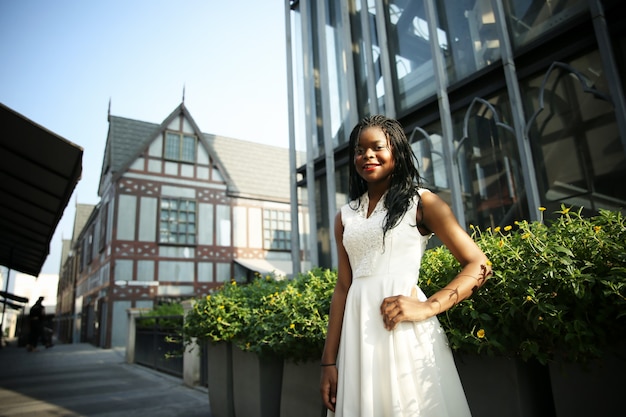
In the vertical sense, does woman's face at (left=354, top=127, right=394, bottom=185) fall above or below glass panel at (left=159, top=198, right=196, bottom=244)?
below

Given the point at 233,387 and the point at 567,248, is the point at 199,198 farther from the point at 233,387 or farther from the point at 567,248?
the point at 567,248

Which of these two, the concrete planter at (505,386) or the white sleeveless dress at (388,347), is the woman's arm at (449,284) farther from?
the concrete planter at (505,386)

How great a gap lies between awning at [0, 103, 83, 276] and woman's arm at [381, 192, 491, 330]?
5013 mm

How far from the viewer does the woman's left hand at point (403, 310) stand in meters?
1.35

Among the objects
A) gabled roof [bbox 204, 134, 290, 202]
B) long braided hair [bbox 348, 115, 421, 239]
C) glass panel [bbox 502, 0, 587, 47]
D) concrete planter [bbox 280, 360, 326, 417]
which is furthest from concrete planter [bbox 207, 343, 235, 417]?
gabled roof [bbox 204, 134, 290, 202]

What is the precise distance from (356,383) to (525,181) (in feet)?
14.0

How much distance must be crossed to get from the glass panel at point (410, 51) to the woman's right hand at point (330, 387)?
5.70 m

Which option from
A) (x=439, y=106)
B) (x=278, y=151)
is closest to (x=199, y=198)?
(x=278, y=151)

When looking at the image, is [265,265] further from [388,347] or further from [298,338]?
[388,347]

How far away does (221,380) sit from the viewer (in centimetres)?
449

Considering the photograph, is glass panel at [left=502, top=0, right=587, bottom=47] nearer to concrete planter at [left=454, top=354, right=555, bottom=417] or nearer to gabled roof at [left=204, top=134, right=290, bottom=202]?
concrete planter at [left=454, top=354, right=555, bottom=417]

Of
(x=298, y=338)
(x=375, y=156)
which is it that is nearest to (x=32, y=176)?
(x=298, y=338)

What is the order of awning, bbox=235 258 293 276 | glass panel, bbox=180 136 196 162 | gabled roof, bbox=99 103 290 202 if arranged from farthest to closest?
1. glass panel, bbox=180 136 196 162
2. gabled roof, bbox=99 103 290 202
3. awning, bbox=235 258 293 276

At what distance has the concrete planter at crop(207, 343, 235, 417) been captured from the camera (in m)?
4.34
